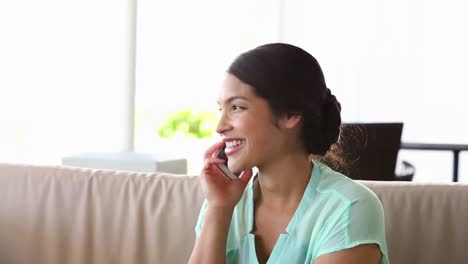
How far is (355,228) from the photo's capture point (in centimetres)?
157

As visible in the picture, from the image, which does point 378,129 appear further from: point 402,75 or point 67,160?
point 402,75

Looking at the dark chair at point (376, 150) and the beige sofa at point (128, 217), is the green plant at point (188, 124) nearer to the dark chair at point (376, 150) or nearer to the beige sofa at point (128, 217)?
the dark chair at point (376, 150)

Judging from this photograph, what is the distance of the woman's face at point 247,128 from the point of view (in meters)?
1.66

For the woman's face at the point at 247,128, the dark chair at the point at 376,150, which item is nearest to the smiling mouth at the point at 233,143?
the woman's face at the point at 247,128

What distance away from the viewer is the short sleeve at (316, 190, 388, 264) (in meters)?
1.56

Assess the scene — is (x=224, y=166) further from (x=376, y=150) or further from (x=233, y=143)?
(x=376, y=150)

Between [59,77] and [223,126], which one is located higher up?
[59,77]

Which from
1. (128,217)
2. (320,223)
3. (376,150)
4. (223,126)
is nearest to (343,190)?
(320,223)

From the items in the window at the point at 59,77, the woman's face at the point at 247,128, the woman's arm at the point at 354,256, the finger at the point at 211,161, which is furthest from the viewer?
the window at the point at 59,77

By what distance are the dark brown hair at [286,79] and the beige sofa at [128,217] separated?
0.33 m

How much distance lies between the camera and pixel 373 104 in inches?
237

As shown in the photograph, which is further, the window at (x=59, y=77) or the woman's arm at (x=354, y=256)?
the window at (x=59, y=77)

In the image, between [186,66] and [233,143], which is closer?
[233,143]

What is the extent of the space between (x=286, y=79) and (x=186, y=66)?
3.88 meters
